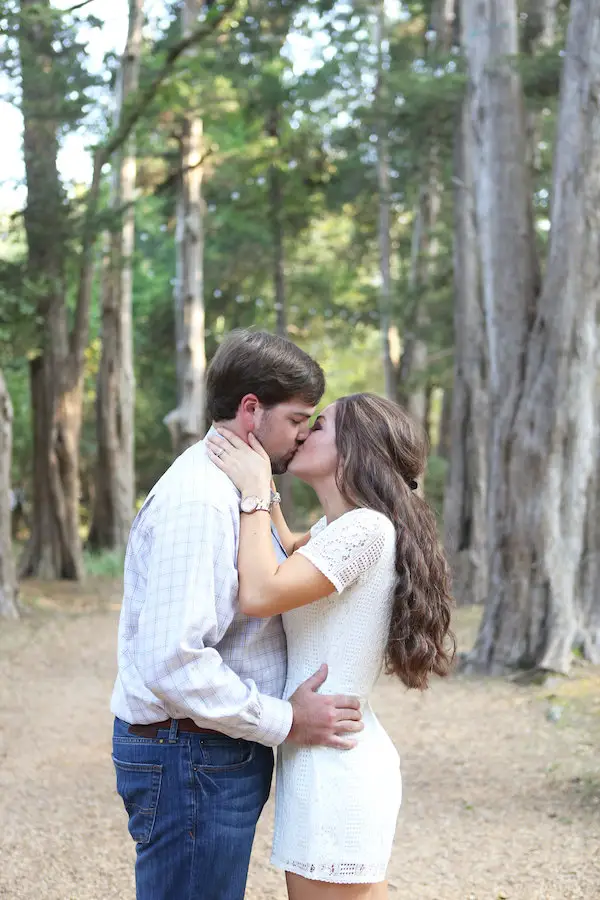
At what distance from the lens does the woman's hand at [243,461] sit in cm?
263

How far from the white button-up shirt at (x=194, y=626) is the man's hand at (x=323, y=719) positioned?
46 mm

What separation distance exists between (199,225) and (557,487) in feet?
40.3

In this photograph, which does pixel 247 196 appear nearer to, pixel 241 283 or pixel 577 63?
pixel 241 283

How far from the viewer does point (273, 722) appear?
2523 mm

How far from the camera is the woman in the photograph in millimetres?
2588

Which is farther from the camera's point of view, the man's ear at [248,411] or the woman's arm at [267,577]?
the man's ear at [248,411]

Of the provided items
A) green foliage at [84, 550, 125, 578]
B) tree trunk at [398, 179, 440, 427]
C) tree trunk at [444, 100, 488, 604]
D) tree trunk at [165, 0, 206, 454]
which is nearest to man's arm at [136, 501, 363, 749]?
tree trunk at [444, 100, 488, 604]

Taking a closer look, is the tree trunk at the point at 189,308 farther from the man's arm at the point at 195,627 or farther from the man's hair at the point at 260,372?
the man's arm at the point at 195,627

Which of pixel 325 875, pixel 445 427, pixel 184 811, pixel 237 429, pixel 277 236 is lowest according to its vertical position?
pixel 445 427

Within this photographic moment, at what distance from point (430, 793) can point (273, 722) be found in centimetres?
404

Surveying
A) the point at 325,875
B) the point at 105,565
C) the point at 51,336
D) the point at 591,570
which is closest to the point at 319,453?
the point at 325,875

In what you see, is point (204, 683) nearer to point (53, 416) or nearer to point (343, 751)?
point (343, 751)

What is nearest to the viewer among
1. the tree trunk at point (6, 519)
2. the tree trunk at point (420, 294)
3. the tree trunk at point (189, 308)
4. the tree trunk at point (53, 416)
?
the tree trunk at point (6, 519)

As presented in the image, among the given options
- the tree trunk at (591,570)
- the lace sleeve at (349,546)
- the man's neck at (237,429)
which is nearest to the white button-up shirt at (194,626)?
the man's neck at (237,429)
